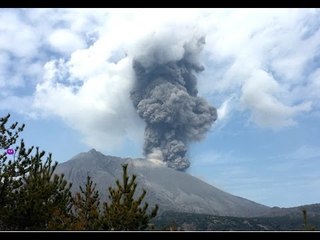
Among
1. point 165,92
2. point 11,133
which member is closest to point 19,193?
point 11,133

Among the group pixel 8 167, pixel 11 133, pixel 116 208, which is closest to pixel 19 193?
pixel 8 167

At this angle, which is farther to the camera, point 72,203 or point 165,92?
point 165,92

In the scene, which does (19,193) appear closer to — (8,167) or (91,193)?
(8,167)
